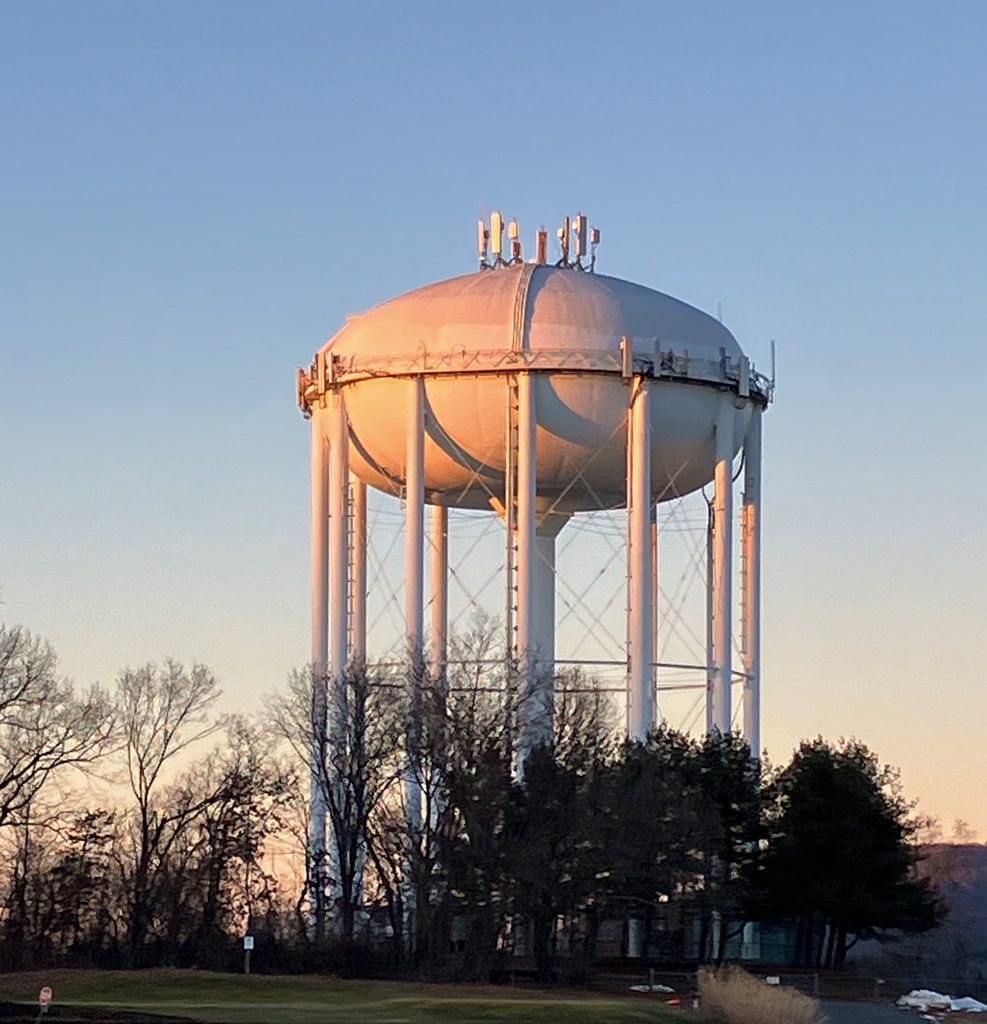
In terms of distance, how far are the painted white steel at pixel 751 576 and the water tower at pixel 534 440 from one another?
0.05 metres

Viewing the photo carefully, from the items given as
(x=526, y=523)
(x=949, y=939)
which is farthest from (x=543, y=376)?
(x=949, y=939)

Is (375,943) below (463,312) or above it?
below

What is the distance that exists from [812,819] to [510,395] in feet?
44.3

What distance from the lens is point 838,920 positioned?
53.2m

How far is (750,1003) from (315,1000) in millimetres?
7841

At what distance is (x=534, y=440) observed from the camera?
45.8 m

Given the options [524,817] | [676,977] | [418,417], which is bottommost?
[676,977]

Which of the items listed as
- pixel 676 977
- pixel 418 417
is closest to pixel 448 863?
pixel 676 977

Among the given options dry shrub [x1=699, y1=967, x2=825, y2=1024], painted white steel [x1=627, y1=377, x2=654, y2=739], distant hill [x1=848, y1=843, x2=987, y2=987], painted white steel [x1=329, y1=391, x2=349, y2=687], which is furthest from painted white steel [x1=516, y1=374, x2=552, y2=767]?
distant hill [x1=848, y1=843, x2=987, y2=987]

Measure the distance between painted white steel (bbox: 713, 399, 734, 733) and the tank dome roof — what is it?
5.72 ft

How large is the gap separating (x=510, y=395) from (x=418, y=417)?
6.01 feet

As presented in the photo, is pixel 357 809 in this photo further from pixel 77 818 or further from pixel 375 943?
pixel 77 818

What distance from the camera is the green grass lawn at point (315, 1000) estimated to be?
36.5 meters

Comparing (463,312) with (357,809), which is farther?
(357,809)
